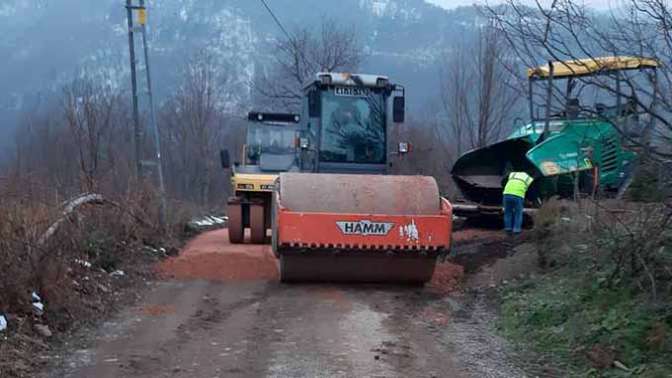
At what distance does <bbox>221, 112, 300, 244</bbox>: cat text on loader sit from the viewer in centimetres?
1755

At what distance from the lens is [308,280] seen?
12.3 metres

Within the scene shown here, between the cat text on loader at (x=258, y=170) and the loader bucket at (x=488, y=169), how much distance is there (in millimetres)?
3466

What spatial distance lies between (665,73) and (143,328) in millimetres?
5430

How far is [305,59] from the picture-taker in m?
35.9

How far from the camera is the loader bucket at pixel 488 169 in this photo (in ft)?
61.1

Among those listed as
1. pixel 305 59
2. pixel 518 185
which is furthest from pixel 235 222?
pixel 305 59

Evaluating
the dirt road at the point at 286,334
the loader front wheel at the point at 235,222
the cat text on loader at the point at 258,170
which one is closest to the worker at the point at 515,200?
the dirt road at the point at 286,334

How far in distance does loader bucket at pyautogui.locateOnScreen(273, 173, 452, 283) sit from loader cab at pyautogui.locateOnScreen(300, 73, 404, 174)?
3129mm

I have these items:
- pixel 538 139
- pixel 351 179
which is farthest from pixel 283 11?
pixel 351 179

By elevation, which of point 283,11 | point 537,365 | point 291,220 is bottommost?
point 537,365

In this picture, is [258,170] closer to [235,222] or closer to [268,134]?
[235,222]

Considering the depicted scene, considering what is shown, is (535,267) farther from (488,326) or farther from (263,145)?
(263,145)

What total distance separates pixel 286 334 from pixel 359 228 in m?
2.81

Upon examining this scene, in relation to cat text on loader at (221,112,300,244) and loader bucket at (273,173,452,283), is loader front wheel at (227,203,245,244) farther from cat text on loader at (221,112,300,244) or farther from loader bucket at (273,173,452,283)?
loader bucket at (273,173,452,283)
